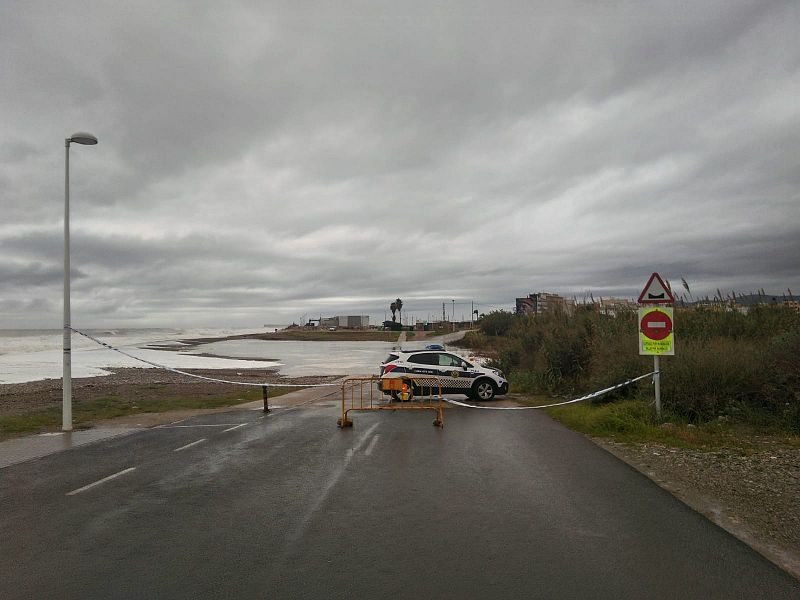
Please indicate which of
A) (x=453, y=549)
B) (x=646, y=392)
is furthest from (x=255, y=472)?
(x=646, y=392)

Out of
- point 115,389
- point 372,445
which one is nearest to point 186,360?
point 115,389

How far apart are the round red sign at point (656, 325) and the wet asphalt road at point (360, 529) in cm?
362

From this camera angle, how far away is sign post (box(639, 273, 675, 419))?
12.8 meters

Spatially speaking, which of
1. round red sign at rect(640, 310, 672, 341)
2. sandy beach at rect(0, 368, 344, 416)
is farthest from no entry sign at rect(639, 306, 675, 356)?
sandy beach at rect(0, 368, 344, 416)

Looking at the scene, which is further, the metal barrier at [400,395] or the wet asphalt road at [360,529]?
the metal barrier at [400,395]

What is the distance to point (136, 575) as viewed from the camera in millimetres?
5137

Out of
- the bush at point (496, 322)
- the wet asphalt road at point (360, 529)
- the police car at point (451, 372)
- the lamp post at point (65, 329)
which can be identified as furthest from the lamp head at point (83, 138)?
the bush at point (496, 322)

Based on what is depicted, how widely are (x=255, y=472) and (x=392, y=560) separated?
4.34 meters

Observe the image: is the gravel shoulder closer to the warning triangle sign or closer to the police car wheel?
the warning triangle sign

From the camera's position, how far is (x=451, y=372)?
65.0ft

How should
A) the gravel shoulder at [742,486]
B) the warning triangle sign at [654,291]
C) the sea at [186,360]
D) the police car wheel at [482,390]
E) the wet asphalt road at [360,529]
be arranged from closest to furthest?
the wet asphalt road at [360,529] < the gravel shoulder at [742,486] < the warning triangle sign at [654,291] < the police car wheel at [482,390] < the sea at [186,360]

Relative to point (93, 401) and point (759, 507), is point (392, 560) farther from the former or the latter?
point (93, 401)

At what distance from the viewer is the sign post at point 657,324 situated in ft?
41.9

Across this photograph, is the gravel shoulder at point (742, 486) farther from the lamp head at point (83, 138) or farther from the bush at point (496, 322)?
the bush at point (496, 322)
